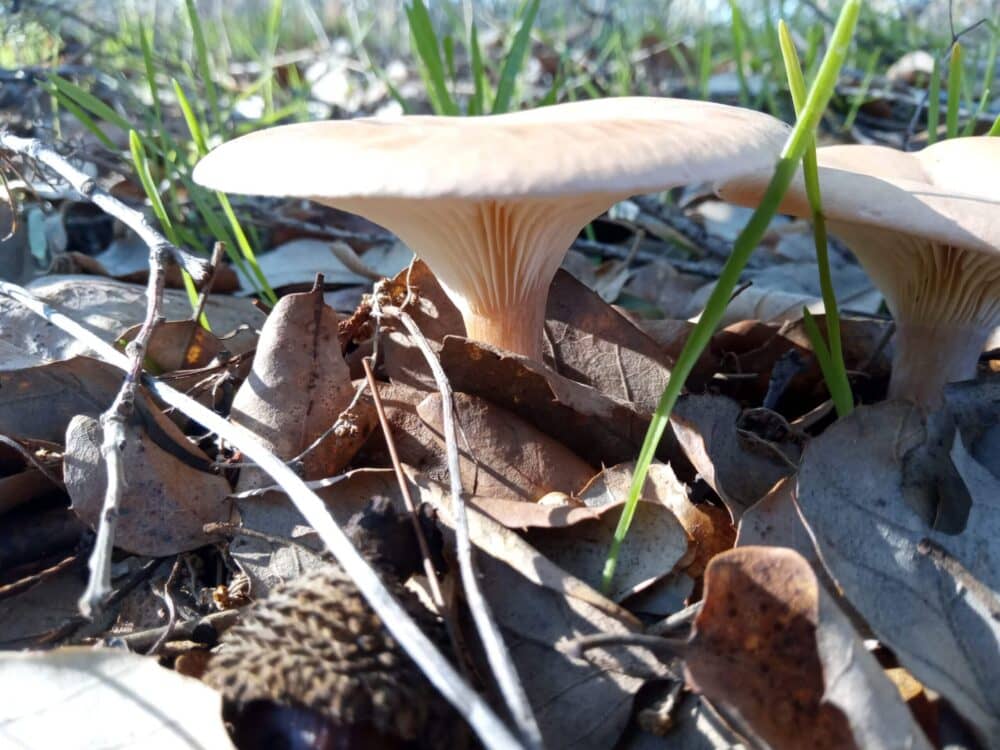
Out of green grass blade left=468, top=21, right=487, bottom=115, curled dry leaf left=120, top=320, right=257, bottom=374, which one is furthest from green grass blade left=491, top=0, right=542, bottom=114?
curled dry leaf left=120, top=320, right=257, bottom=374

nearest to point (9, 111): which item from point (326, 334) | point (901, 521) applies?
point (326, 334)

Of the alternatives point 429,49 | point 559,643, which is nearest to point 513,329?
point 559,643

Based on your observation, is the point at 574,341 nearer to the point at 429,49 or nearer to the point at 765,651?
the point at 765,651

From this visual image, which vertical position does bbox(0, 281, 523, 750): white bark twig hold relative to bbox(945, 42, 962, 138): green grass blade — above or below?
below

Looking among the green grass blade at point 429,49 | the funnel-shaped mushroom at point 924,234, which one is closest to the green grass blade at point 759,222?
the funnel-shaped mushroom at point 924,234

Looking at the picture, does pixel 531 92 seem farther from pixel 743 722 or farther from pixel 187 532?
pixel 743 722

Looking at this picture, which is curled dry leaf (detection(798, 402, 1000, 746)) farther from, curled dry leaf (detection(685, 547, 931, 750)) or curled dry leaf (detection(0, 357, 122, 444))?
curled dry leaf (detection(0, 357, 122, 444))
